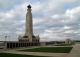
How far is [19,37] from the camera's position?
99875mm

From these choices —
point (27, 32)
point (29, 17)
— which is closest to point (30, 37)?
point (27, 32)

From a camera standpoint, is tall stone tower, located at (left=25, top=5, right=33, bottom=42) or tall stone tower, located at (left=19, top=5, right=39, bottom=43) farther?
tall stone tower, located at (left=25, top=5, right=33, bottom=42)

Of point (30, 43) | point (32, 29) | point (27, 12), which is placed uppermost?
point (27, 12)

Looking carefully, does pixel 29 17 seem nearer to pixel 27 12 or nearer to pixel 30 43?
pixel 27 12

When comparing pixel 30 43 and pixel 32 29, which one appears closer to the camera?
pixel 30 43

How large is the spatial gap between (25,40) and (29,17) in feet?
40.2

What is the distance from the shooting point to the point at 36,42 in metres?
101

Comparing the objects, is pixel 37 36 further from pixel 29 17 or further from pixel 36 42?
pixel 29 17

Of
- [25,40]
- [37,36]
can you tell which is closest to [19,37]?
[25,40]

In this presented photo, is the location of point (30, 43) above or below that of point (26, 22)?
below

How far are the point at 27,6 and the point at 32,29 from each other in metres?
12.7

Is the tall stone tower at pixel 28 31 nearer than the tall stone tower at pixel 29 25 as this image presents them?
Yes

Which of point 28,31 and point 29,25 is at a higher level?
point 29,25

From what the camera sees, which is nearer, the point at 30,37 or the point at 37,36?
the point at 30,37
